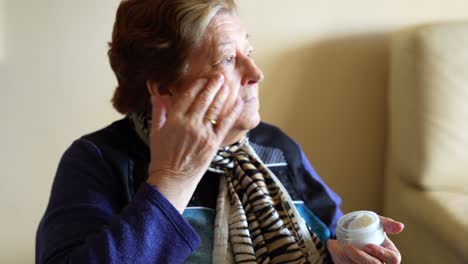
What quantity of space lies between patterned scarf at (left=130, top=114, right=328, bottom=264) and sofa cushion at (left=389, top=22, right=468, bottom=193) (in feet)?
1.66

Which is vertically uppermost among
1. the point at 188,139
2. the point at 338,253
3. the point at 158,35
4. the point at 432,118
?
the point at 158,35

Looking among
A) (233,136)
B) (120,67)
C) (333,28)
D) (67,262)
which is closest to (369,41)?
(333,28)

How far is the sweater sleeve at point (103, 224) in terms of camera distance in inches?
33.3

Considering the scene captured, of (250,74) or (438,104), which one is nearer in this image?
(250,74)

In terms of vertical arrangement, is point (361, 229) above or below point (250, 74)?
below

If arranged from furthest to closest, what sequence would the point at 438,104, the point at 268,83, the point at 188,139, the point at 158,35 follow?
the point at 268,83 → the point at 438,104 → the point at 158,35 → the point at 188,139

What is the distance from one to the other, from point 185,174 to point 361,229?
1.12ft

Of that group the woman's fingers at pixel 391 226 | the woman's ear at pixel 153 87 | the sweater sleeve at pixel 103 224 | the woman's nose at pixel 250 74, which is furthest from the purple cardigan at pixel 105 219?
the woman's fingers at pixel 391 226

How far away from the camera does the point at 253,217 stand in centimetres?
110

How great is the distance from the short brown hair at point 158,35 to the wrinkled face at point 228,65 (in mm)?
19

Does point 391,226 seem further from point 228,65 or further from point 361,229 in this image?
point 228,65

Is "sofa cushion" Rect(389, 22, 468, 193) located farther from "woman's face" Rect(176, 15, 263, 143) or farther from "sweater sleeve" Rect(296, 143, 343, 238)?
"woman's face" Rect(176, 15, 263, 143)

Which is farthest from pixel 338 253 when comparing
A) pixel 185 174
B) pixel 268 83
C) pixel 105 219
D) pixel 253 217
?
pixel 268 83

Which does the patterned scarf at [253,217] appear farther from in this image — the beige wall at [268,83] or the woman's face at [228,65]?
the beige wall at [268,83]
